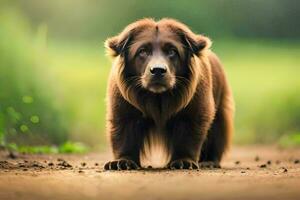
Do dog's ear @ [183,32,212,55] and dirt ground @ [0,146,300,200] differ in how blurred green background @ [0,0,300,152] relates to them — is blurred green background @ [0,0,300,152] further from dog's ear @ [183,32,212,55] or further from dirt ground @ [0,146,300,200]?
dirt ground @ [0,146,300,200]

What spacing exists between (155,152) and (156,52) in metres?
0.96

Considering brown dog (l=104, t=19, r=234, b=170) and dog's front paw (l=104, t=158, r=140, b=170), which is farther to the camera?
brown dog (l=104, t=19, r=234, b=170)

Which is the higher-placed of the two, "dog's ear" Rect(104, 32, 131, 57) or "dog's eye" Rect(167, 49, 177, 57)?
"dog's ear" Rect(104, 32, 131, 57)

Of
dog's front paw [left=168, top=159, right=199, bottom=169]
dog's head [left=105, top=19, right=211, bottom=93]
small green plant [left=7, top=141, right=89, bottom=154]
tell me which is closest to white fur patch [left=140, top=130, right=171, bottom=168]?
dog's front paw [left=168, top=159, right=199, bottom=169]

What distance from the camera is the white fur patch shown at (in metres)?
6.75

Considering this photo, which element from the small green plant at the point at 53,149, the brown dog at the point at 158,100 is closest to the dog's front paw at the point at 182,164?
the brown dog at the point at 158,100

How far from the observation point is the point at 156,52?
6.47 m

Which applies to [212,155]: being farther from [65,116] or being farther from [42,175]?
[65,116]

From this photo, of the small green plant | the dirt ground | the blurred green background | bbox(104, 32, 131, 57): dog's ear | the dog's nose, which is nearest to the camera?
the dirt ground

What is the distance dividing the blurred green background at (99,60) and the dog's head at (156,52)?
10.6 feet

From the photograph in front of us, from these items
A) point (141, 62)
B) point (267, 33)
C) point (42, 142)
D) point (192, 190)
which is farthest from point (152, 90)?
point (267, 33)

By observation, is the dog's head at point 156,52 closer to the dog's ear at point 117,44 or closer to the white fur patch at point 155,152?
the dog's ear at point 117,44

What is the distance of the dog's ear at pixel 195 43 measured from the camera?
6.74 m

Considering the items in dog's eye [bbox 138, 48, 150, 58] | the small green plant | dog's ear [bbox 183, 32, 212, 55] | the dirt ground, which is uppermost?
the small green plant
